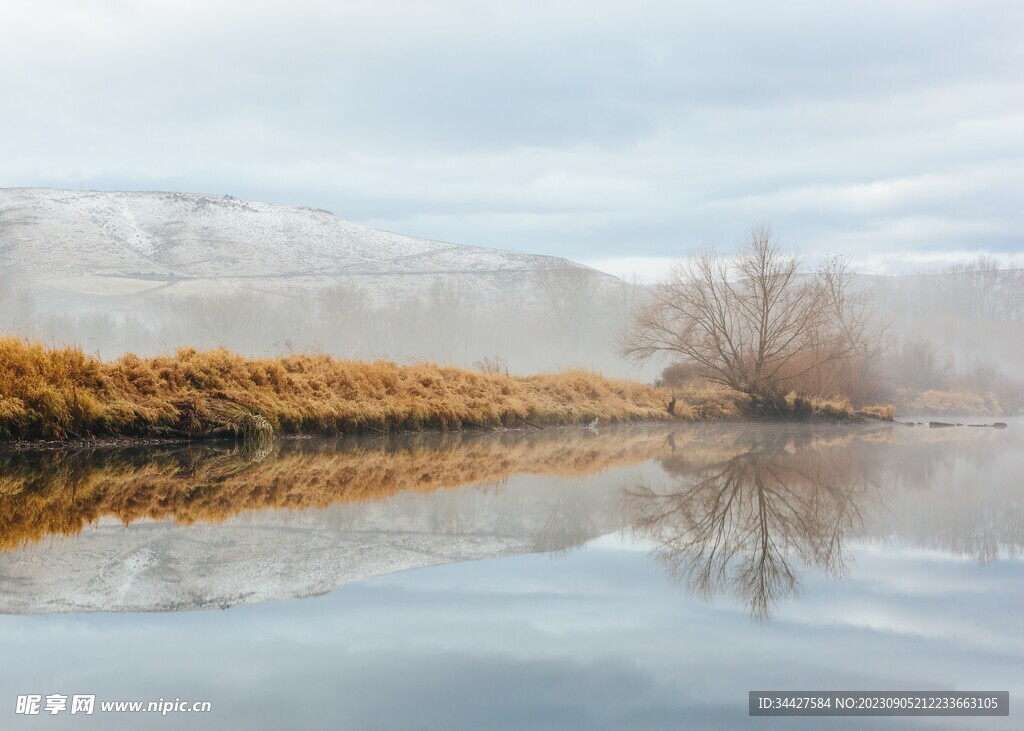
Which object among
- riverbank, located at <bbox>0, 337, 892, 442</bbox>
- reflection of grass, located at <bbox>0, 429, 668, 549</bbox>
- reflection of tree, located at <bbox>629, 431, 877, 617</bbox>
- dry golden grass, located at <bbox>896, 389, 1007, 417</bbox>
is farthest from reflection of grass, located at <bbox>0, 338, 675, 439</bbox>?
dry golden grass, located at <bbox>896, 389, 1007, 417</bbox>

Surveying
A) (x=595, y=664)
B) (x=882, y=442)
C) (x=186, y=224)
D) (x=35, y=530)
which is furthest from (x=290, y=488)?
(x=186, y=224)

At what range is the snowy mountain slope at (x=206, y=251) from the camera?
85375 millimetres

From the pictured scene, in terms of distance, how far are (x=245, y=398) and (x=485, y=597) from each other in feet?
36.7

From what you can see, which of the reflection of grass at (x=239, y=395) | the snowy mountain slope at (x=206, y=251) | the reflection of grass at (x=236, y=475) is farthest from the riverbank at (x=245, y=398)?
the snowy mountain slope at (x=206, y=251)

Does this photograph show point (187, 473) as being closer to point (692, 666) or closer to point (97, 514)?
point (97, 514)

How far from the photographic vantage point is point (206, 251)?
94.1m

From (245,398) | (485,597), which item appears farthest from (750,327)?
(485,597)

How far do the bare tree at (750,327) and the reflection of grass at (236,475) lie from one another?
44.0ft

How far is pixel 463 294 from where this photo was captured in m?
94.4

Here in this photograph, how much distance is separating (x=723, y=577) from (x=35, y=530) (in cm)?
476

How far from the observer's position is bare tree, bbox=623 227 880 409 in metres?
29.6

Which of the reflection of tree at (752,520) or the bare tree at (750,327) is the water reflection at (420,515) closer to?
the reflection of tree at (752,520)

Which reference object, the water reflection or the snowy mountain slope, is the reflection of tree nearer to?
the water reflection

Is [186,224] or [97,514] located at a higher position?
[186,224]
